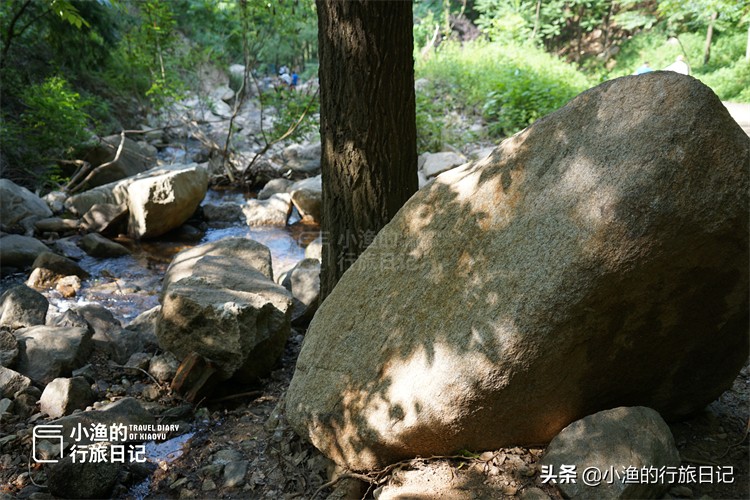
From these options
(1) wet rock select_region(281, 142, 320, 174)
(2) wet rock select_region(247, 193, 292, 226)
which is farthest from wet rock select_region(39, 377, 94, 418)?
(1) wet rock select_region(281, 142, 320, 174)

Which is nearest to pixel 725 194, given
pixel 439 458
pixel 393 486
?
pixel 439 458

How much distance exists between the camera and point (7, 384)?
3996 mm

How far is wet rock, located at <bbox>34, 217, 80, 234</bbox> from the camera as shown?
8.47m

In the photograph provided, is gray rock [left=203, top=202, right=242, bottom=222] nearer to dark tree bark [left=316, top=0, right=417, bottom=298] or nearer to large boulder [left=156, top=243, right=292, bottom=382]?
large boulder [left=156, top=243, right=292, bottom=382]

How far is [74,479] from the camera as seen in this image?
123 inches

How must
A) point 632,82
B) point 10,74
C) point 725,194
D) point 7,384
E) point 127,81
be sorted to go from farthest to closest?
point 127,81 → point 10,74 → point 7,384 → point 632,82 → point 725,194

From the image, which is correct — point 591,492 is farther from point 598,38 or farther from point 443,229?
point 598,38

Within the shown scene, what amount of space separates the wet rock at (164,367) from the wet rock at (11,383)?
85 cm

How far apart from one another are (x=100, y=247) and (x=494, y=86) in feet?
29.3

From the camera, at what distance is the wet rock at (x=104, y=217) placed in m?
8.70

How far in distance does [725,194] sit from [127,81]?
1211 cm

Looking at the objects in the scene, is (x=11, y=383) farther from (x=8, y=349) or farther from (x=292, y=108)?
(x=292, y=108)

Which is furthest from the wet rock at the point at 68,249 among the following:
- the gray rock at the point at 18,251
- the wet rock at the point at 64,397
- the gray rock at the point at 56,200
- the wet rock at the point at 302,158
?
the wet rock at the point at 302,158

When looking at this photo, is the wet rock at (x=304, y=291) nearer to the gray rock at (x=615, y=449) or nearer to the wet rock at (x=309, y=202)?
the gray rock at (x=615, y=449)
